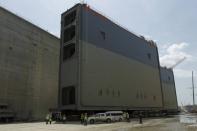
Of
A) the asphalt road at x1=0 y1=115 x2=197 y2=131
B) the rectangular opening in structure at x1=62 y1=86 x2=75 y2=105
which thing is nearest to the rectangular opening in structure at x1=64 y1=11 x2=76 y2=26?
the rectangular opening in structure at x1=62 y1=86 x2=75 y2=105

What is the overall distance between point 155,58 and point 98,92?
45.7 meters

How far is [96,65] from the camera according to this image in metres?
59.1

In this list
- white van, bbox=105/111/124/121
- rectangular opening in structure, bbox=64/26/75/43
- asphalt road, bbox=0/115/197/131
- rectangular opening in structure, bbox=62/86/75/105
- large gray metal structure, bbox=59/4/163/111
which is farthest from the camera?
rectangular opening in structure, bbox=64/26/75/43

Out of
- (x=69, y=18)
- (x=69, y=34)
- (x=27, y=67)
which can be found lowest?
(x=27, y=67)

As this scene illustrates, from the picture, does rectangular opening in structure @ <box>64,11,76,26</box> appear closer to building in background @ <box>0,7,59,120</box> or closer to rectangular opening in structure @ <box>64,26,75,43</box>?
rectangular opening in structure @ <box>64,26,75,43</box>

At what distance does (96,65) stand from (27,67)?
21.0m

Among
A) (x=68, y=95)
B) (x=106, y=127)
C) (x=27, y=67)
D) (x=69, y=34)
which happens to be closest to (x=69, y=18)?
(x=69, y=34)

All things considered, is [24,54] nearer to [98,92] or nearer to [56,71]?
[56,71]

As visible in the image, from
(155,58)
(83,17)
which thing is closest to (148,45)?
(155,58)

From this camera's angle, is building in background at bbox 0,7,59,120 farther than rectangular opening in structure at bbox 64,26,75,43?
No

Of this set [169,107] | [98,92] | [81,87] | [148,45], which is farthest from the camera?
[169,107]

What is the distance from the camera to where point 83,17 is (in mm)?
58312

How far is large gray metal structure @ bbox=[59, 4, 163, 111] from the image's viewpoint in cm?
5547

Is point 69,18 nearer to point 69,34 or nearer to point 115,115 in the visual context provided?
point 69,34
